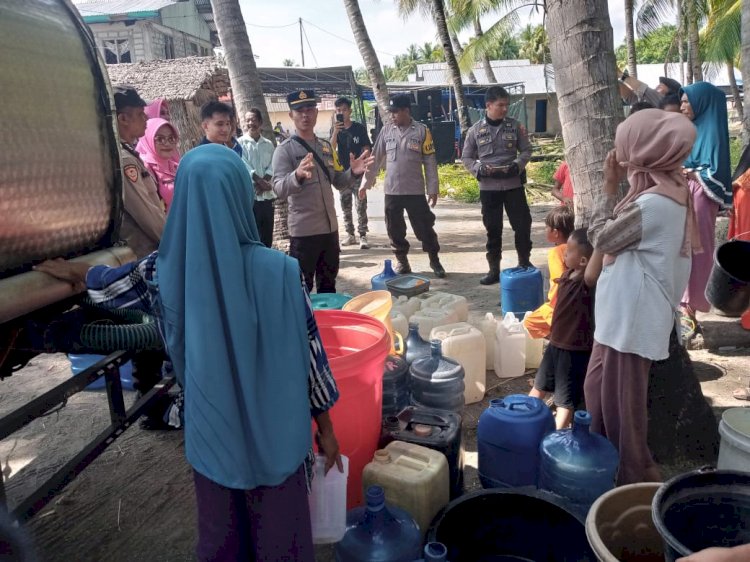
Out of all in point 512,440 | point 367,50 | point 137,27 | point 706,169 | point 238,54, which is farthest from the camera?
point 137,27

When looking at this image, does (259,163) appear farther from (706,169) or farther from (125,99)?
(706,169)

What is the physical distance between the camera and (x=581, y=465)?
91.8 inches

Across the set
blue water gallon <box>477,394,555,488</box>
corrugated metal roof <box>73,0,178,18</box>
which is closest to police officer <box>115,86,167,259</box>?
blue water gallon <box>477,394,555,488</box>

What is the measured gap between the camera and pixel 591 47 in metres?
2.96

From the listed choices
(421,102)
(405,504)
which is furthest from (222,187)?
(421,102)

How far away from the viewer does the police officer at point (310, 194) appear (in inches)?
192

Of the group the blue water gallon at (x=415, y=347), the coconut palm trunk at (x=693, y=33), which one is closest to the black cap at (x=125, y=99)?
the blue water gallon at (x=415, y=347)

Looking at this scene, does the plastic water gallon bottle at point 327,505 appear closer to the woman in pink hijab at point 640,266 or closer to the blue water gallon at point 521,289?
the woman in pink hijab at point 640,266

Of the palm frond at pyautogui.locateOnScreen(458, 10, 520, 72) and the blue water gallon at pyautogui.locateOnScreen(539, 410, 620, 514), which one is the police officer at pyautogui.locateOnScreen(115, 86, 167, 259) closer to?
the blue water gallon at pyautogui.locateOnScreen(539, 410, 620, 514)

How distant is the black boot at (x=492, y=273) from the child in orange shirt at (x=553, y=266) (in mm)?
2164

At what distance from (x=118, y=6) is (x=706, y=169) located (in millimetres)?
19076

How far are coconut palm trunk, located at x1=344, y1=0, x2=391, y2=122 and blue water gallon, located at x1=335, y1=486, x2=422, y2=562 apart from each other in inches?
352

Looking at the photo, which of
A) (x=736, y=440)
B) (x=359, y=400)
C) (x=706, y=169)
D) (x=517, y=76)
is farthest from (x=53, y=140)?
(x=517, y=76)

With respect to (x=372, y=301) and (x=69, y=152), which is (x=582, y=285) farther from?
(x=69, y=152)
